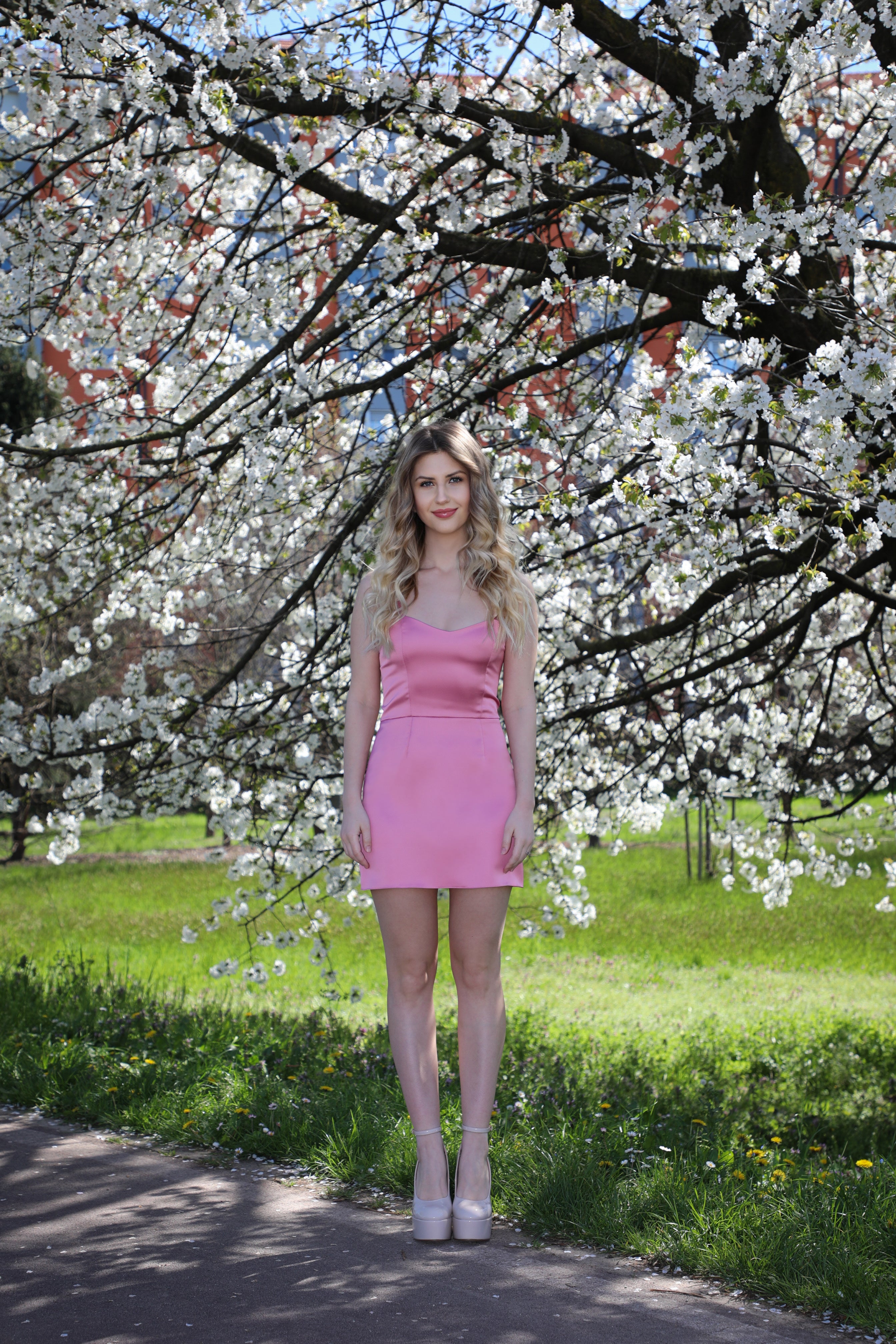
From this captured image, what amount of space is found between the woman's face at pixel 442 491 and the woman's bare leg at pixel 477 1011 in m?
0.95

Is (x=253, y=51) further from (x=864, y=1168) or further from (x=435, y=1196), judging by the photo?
(x=864, y=1168)

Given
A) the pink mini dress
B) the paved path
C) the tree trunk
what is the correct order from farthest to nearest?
the tree trunk
the pink mini dress
the paved path

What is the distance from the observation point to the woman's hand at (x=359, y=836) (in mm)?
3041

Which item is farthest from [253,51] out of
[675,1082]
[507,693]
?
[675,1082]

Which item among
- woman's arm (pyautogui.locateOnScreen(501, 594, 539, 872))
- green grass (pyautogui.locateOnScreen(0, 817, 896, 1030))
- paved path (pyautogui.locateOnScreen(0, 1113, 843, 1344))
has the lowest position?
paved path (pyautogui.locateOnScreen(0, 1113, 843, 1344))

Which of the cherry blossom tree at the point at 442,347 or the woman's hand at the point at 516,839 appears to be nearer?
the woman's hand at the point at 516,839

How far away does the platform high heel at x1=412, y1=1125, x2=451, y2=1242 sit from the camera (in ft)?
9.82

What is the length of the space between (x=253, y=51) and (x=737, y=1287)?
443cm

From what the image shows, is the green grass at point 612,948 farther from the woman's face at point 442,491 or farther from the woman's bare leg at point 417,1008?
the woman's face at point 442,491

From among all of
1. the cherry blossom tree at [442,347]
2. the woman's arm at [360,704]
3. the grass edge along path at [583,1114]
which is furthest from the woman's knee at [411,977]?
the cherry blossom tree at [442,347]

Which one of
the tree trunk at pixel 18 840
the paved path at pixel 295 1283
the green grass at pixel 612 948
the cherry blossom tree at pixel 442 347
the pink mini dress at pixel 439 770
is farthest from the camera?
the tree trunk at pixel 18 840

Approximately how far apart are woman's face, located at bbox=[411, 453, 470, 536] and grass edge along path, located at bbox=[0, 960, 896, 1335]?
6.00 ft

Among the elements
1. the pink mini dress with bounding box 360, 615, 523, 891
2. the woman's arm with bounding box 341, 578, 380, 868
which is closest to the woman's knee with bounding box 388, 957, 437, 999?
Result: the pink mini dress with bounding box 360, 615, 523, 891

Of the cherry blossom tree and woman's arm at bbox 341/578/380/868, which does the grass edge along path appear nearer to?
the cherry blossom tree
